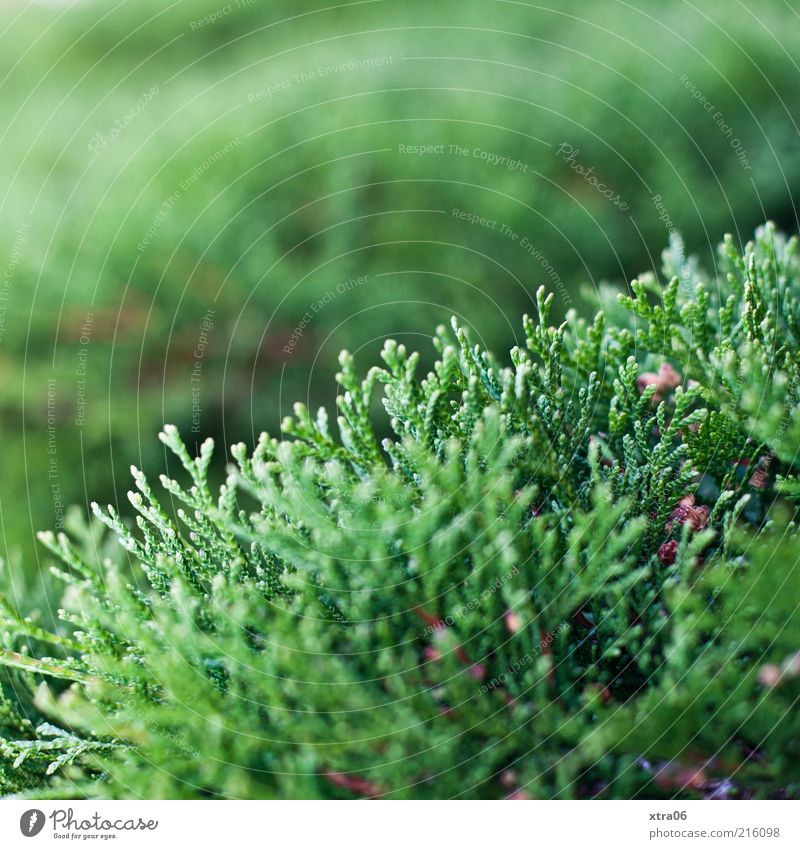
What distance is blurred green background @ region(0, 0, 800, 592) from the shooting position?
4.18 feet

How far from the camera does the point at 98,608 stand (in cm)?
43

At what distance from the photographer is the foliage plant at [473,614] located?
14.4 inches

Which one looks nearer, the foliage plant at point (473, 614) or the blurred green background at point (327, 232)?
the foliage plant at point (473, 614)

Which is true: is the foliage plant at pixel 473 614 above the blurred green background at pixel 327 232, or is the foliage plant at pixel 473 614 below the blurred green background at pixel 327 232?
below

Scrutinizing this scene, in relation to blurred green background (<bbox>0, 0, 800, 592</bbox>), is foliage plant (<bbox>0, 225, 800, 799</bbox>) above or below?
below

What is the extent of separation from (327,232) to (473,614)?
101 centimetres

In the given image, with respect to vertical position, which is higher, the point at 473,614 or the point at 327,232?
the point at 327,232

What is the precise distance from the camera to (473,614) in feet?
1.27

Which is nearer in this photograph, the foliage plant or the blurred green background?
the foliage plant

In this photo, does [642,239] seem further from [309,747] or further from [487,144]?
[309,747]

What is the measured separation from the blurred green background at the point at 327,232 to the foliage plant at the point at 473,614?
82 centimetres

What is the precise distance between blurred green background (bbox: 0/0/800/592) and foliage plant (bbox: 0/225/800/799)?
824mm
